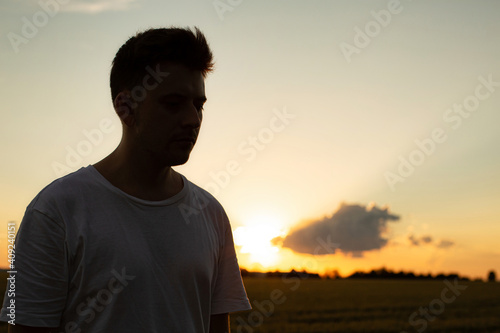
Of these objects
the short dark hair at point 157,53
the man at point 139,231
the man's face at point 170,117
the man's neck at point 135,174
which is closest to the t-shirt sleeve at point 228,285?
the man at point 139,231

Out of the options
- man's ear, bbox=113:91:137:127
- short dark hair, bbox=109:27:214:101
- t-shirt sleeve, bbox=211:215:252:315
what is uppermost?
short dark hair, bbox=109:27:214:101

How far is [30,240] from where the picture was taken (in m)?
1.73

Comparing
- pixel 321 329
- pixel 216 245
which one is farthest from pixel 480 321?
pixel 216 245

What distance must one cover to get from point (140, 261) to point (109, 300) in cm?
17

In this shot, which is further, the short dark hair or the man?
the short dark hair

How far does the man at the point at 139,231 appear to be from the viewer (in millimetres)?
1743

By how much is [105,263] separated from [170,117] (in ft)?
1.95

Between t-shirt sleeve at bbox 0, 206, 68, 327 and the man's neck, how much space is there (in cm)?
30

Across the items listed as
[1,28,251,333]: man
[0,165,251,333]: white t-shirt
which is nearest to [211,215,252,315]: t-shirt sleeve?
[1,28,251,333]: man

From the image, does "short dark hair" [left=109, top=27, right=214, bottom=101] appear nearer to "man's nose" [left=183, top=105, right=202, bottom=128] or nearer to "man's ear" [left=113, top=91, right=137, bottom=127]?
"man's ear" [left=113, top=91, right=137, bottom=127]

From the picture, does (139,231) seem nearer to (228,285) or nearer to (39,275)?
(39,275)

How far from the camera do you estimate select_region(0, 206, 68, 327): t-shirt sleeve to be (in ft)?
5.61

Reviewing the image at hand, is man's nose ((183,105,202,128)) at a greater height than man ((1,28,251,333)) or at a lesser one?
greater

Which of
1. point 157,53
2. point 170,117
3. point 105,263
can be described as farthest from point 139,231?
point 157,53
